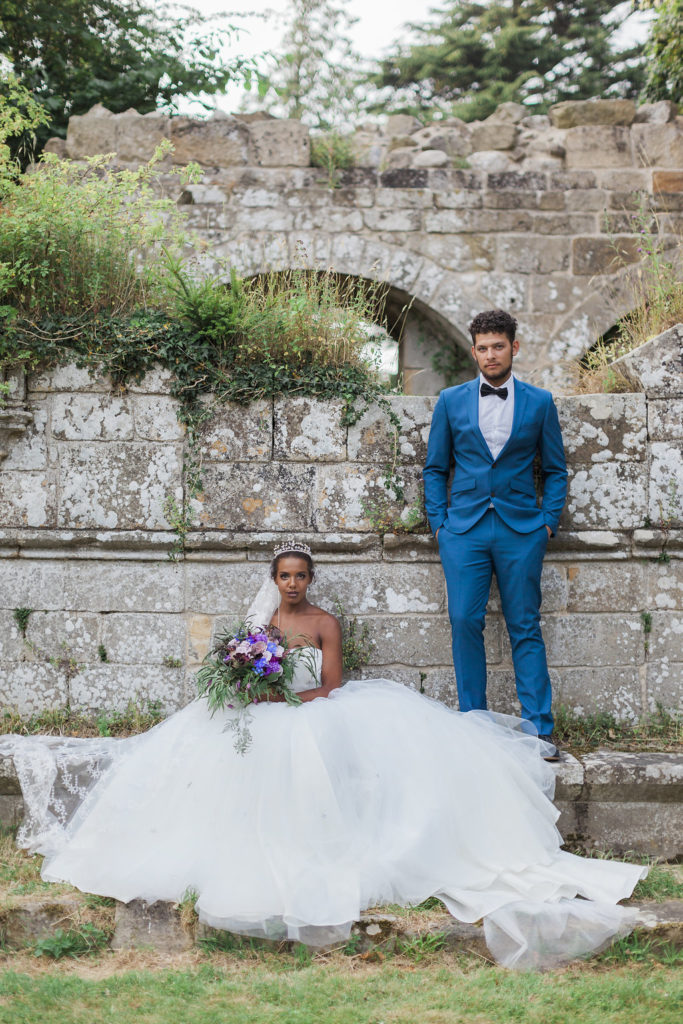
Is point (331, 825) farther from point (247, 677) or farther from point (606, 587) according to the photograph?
point (606, 587)

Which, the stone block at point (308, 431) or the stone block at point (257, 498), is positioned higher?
the stone block at point (308, 431)

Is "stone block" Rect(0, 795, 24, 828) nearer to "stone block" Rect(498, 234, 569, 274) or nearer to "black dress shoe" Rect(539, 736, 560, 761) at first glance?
"black dress shoe" Rect(539, 736, 560, 761)

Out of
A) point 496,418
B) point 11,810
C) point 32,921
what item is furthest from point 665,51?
point 32,921

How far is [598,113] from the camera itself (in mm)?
7777

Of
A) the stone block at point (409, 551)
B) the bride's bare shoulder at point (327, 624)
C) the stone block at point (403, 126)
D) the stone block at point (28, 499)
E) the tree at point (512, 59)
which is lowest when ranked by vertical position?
the bride's bare shoulder at point (327, 624)

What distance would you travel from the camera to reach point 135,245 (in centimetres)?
461

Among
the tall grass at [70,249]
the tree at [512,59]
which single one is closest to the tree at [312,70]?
the tree at [512,59]

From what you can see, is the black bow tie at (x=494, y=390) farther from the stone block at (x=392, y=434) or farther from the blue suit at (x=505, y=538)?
the stone block at (x=392, y=434)

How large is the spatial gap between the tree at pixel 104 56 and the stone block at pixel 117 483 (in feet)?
16.1

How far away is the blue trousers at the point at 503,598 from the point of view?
3959mm

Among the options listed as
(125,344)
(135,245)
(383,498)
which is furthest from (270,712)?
(135,245)

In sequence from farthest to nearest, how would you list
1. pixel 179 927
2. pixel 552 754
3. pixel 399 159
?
pixel 399 159 → pixel 552 754 → pixel 179 927

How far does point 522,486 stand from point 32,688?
2614 millimetres

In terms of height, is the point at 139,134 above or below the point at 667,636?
above
